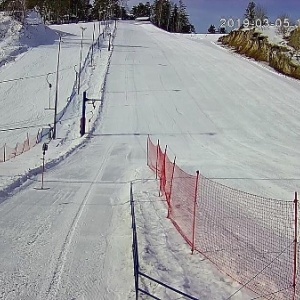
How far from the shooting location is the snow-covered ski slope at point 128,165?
8.23m

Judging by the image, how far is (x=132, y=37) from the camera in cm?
7988

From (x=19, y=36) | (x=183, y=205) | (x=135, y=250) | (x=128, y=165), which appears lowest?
(x=128, y=165)

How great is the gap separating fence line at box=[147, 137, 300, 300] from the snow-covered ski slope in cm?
38

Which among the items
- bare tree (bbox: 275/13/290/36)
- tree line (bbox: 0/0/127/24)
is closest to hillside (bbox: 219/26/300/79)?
bare tree (bbox: 275/13/290/36)

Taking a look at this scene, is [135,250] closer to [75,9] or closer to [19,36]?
[19,36]

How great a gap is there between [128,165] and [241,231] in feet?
32.6

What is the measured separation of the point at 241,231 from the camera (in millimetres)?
10711

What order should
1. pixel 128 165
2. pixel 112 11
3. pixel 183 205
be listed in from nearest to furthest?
pixel 183 205, pixel 128 165, pixel 112 11

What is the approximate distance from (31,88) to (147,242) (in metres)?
33.9

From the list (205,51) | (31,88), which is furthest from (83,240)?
(205,51)

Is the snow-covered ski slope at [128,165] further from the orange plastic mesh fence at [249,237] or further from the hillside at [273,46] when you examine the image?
the hillside at [273,46]

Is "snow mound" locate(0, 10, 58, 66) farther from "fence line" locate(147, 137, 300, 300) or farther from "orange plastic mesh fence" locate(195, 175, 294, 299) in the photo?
"orange plastic mesh fence" locate(195, 175, 294, 299)

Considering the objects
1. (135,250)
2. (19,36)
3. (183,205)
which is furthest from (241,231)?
(19,36)

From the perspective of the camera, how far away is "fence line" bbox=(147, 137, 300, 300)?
805 centimetres
